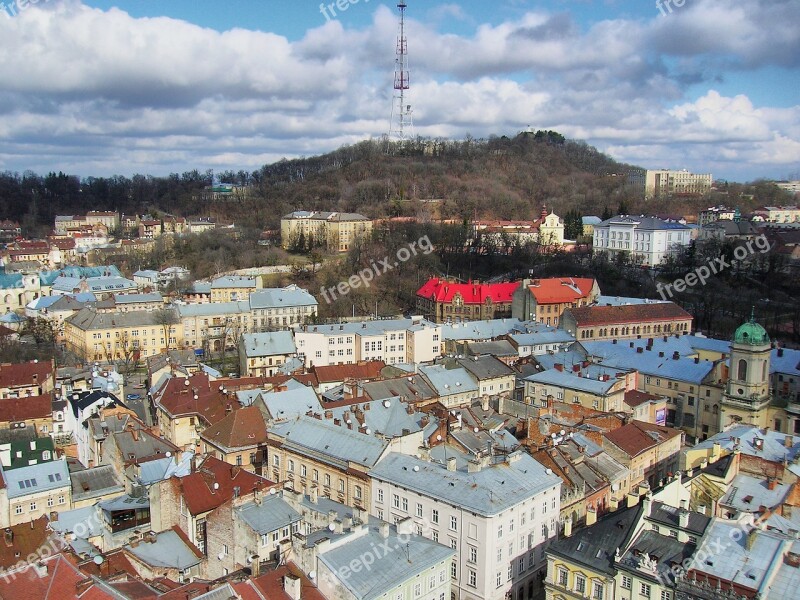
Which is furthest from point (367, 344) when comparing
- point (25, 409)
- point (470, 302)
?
point (25, 409)

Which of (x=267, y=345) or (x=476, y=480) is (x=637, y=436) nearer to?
(x=476, y=480)

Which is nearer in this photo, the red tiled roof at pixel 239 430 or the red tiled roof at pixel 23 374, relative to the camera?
the red tiled roof at pixel 239 430

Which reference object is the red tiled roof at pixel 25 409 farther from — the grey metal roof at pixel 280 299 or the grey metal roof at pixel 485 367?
the grey metal roof at pixel 280 299

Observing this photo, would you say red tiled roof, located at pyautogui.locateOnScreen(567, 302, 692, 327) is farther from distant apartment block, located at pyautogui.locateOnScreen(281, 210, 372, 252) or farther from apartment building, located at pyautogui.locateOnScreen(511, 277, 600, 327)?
distant apartment block, located at pyautogui.locateOnScreen(281, 210, 372, 252)

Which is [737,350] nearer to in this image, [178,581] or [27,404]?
[178,581]
